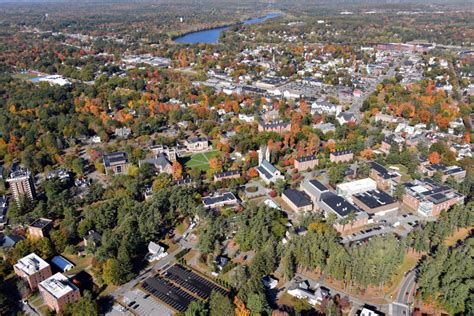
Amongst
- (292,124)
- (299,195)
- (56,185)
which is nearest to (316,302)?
(299,195)

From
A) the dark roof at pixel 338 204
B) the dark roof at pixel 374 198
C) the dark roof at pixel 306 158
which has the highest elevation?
the dark roof at pixel 306 158

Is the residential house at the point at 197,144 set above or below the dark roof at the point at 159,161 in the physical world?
below

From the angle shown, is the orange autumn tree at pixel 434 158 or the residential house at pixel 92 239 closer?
the residential house at pixel 92 239

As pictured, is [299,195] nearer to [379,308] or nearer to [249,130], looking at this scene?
[379,308]

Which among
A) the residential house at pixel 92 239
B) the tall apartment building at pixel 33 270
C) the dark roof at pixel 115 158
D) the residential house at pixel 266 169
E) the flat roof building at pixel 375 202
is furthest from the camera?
the dark roof at pixel 115 158

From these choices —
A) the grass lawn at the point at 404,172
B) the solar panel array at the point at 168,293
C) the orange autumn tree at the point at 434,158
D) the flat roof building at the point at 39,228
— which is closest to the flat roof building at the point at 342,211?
the grass lawn at the point at 404,172

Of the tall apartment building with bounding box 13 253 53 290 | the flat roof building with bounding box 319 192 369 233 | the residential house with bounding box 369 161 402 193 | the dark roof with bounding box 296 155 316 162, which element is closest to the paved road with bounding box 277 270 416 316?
the flat roof building with bounding box 319 192 369 233

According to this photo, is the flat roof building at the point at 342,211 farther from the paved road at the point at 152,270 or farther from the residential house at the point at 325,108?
the residential house at the point at 325,108
